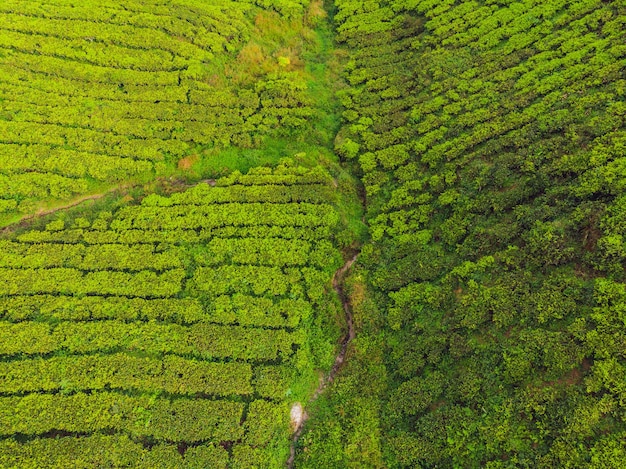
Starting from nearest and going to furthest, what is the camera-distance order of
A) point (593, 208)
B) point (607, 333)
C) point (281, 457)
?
point (607, 333), point (281, 457), point (593, 208)

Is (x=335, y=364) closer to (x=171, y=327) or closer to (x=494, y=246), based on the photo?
(x=171, y=327)

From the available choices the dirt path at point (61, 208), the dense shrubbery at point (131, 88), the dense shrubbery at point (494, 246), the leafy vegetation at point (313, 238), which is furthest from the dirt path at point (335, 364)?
the dirt path at point (61, 208)

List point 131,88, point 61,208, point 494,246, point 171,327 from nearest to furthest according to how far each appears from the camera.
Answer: point 171,327 < point 494,246 < point 61,208 < point 131,88

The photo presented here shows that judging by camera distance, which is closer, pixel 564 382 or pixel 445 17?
pixel 564 382

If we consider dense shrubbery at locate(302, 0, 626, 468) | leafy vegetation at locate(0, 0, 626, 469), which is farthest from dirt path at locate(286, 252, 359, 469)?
dense shrubbery at locate(302, 0, 626, 468)

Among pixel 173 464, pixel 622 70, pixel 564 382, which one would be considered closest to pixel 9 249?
pixel 173 464

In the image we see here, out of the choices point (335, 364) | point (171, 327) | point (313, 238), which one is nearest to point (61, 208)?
point (171, 327)

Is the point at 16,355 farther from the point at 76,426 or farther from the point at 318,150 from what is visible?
the point at 318,150
